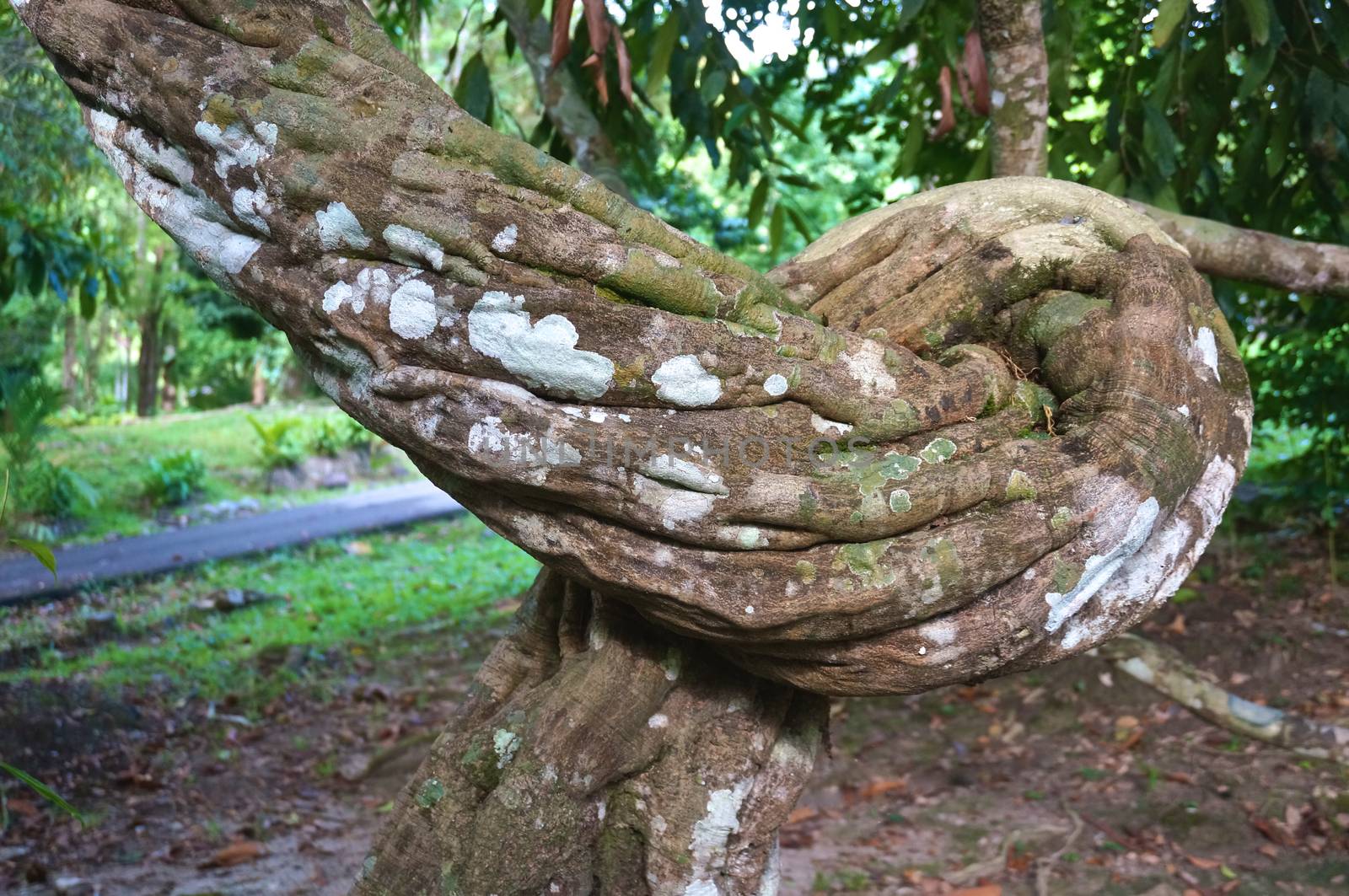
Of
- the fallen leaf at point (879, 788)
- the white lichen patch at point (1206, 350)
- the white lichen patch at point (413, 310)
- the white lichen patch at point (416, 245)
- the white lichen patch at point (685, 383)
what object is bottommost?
the fallen leaf at point (879, 788)

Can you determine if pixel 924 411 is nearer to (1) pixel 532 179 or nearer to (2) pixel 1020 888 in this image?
(1) pixel 532 179

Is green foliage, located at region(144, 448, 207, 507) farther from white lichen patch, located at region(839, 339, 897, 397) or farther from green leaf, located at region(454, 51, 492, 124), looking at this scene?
white lichen patch, located at region(839, 339, 897, 397)

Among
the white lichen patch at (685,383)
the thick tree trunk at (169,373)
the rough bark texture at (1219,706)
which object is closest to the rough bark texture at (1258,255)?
the rough bark texture at (1219,706)

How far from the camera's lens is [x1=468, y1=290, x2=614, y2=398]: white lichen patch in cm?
186

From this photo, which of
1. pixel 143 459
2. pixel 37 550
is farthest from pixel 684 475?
pixel 143 459

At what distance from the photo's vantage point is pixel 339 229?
6.32ft

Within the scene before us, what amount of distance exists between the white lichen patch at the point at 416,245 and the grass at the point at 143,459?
27.7 ft

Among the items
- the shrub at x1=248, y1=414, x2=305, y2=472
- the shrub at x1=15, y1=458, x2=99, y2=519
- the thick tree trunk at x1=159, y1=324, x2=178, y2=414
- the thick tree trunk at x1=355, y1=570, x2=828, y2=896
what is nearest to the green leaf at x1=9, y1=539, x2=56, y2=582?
the thick tree trunk at x1=355, y1=570, x2=828, y2=896

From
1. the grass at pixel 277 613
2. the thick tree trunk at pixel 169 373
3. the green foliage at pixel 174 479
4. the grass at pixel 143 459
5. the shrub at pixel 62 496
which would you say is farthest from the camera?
the thick tree trunk at pixel 169 373

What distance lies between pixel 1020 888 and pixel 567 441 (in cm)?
259

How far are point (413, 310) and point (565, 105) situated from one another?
233cm

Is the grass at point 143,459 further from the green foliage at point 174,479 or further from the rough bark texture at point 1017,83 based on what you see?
the rough bark texture at point 1017,83

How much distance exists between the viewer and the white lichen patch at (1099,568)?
6.59 feet

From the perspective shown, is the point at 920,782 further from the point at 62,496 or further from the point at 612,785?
the point at 62,496
